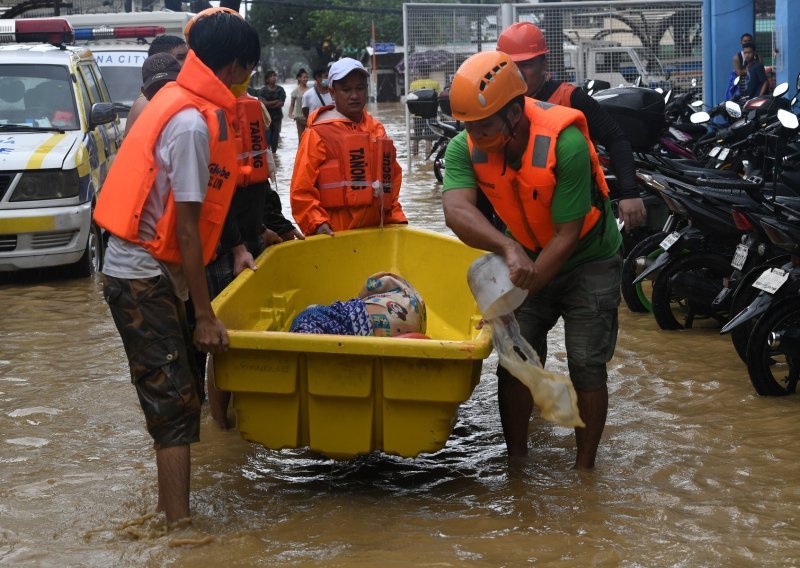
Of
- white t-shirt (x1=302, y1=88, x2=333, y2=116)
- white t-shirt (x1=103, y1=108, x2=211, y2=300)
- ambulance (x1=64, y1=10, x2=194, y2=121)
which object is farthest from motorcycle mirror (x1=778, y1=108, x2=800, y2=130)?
→ white t-shirt (x1=302, y1=88, x2=333, y2=116)

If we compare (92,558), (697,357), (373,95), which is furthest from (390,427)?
(373,95)

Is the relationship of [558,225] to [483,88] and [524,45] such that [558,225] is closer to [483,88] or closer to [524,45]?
[483,88]

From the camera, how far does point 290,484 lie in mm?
4898

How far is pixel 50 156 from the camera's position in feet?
30.5

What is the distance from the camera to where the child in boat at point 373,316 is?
499 centimetres

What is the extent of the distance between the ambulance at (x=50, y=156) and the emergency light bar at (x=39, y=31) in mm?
762

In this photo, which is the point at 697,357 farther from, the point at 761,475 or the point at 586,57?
the point at 586,57

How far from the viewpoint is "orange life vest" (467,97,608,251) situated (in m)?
4.36

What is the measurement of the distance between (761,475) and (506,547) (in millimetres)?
1346

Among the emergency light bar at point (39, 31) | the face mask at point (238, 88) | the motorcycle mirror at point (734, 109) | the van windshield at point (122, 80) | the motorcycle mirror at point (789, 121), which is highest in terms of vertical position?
the emergency light bar at point (39, 31)

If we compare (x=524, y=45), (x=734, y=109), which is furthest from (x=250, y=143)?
(x=734, y=109)

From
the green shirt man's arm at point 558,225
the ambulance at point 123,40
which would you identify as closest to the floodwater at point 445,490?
the green shirt man's arm at point 558,225

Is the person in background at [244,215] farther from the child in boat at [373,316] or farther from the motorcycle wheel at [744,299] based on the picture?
the motorcycle wheel at [744,299]

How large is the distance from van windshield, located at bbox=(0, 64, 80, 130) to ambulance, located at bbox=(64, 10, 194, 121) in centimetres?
230
